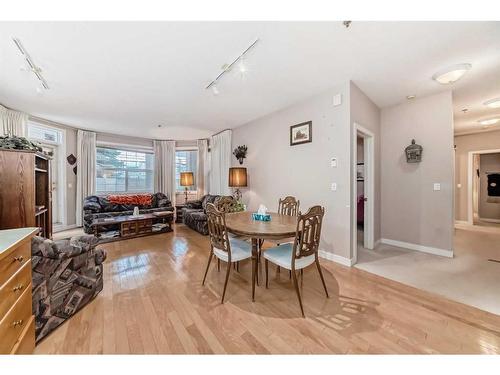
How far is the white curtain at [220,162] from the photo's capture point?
17.3ft

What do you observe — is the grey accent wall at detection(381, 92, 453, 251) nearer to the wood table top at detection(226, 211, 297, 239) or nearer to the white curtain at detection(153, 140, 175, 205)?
the wood table top at detection(226, 211, 297, 239)

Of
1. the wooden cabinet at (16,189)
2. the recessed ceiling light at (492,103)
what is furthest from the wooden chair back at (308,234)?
the recessed ceiling light at (492,103)

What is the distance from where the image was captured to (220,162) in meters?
5.52

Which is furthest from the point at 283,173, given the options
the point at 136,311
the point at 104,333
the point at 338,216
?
the point at 104,333

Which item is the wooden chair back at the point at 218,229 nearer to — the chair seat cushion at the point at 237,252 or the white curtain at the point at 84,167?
the chair seat cushion at the point at 237,252

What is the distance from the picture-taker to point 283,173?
12.4ft

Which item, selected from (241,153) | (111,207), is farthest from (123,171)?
(241,153)

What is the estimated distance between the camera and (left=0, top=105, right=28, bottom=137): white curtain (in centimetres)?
349

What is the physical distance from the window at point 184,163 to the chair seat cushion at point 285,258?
4.95 m

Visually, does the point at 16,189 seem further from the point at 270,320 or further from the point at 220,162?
the point at 220,162

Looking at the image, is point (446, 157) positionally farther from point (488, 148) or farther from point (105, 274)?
point (105, 274)

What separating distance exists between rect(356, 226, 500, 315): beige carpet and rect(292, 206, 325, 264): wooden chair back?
4.24 ft

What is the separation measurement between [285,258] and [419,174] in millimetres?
3020

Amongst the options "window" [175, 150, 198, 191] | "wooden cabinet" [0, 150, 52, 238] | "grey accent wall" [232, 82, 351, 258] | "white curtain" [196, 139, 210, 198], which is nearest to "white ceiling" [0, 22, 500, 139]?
"grey accent wall" [232, 82, 351, 258]
